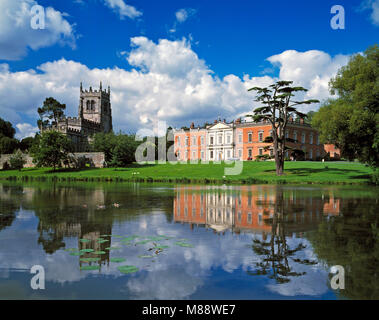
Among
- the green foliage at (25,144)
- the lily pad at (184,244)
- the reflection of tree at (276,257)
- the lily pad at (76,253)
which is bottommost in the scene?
the reflection of tree at (276,257)

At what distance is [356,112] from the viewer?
28547mm

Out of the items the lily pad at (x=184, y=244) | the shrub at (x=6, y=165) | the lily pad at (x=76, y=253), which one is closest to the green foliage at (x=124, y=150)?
the shrub at (x=6, y=165)

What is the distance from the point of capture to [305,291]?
527cm

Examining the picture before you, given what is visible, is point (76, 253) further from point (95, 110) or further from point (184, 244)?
point (95, 110)

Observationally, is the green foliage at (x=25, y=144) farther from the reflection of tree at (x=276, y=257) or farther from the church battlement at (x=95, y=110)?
the reflection of tree at (x=276, y=257)

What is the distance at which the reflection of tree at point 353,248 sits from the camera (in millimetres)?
5477

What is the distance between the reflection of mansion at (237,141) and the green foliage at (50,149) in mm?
32199

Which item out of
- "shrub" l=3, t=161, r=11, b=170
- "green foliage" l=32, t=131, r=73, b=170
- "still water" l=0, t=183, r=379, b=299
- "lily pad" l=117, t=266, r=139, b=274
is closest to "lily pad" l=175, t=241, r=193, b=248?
"still water" l=0, t=183, r=379, b=299

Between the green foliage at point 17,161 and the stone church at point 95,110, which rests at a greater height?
the stone church at point 95,110

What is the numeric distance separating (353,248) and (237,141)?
70716 mm

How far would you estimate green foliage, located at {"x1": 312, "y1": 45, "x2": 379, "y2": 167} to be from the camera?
28750 millimetres

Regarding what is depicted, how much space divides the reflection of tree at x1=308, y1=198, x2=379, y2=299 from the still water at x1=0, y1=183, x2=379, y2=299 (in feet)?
0.07

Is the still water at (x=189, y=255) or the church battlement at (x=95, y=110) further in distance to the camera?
the church battlement at (x=95, y=110)

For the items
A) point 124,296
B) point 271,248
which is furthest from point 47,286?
point 271,248
